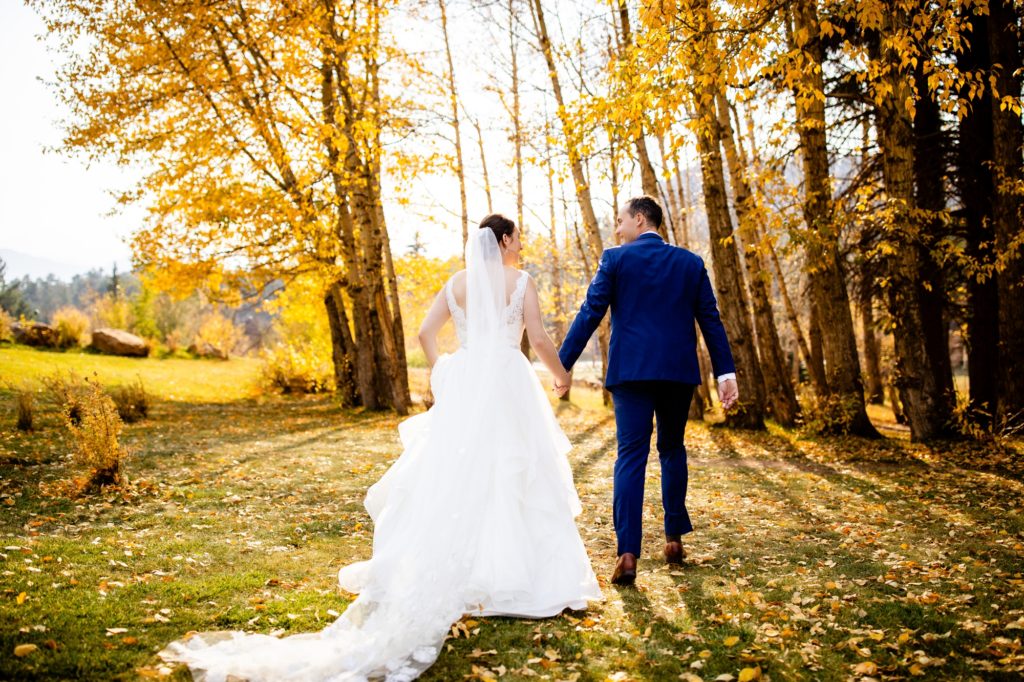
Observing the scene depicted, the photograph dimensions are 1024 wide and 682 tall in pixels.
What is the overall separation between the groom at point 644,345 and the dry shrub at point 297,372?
61.7ft

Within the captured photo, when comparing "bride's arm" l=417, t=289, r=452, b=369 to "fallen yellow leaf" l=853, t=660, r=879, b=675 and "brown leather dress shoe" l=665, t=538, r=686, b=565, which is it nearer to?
"brown leather dress shoe" l=665, t=538, r=686, b=565

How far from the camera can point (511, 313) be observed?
455cm

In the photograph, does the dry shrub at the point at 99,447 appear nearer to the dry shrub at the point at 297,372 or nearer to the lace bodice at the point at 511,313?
the lace bodice at the point at 511,313

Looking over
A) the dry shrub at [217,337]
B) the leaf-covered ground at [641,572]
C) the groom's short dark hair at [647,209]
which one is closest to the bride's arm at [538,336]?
the groom's short dark hair at [647,209]

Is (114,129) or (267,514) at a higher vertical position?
(114,129)

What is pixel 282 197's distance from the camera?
48.5 feet

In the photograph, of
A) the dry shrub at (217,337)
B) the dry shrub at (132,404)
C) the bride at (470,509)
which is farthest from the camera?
the dry shrub at (217,337)

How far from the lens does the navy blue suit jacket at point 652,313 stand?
4.43 m

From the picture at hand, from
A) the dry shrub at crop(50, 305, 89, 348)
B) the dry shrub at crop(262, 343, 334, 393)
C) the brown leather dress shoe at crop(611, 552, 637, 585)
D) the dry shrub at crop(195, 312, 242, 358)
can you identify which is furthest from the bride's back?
the dry shrub at crop(195, 312, 242, 358)

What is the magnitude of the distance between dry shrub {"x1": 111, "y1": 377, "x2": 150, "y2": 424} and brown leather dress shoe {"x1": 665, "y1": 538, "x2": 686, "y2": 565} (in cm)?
1134

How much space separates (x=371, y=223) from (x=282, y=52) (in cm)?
414

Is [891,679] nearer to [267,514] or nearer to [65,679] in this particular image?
[65,679]

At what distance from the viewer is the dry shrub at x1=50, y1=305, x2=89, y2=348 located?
2414 centimetres

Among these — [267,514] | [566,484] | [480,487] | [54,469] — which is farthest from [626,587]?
[54,469]
